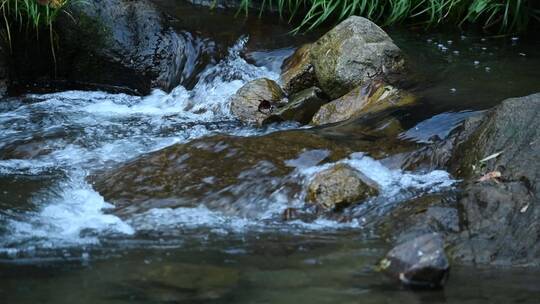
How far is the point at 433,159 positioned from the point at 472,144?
0.23 metres

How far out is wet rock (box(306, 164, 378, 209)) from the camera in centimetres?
382

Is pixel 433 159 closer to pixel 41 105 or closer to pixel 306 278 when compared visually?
pixel 306 278

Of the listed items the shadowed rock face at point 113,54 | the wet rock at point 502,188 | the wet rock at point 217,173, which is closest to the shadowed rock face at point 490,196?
the wet rock at point 502,188

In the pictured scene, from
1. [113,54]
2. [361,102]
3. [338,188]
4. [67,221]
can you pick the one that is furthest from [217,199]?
[113,54]

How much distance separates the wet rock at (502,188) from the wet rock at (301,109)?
1.53m

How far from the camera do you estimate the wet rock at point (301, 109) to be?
18.2 ft

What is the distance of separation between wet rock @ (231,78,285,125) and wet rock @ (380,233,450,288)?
2855mm

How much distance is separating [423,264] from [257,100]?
3.16 meters

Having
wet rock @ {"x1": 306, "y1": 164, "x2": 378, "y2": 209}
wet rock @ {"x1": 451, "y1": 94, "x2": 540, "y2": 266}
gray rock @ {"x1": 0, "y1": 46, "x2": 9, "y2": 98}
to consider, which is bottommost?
gray rock @ {"x1": 0, "y1": 46, "x2": 9, "y2": 98}

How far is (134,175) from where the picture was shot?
4367 mm

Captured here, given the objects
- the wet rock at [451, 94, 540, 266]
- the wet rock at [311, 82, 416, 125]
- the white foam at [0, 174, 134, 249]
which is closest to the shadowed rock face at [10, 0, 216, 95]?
the wet rock at [311, 82, 416, 125]

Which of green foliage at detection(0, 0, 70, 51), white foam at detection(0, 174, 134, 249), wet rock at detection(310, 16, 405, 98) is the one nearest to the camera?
white foam at detection(0, 174, 134, 249)

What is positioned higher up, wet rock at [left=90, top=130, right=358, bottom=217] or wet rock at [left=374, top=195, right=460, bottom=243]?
wet rock at [left=374, top=195, right=460, bottom=243]

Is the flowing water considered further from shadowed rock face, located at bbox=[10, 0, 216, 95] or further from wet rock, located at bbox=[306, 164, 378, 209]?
shadowed rock face, located at bbox=[10, 0, 216, 95]
